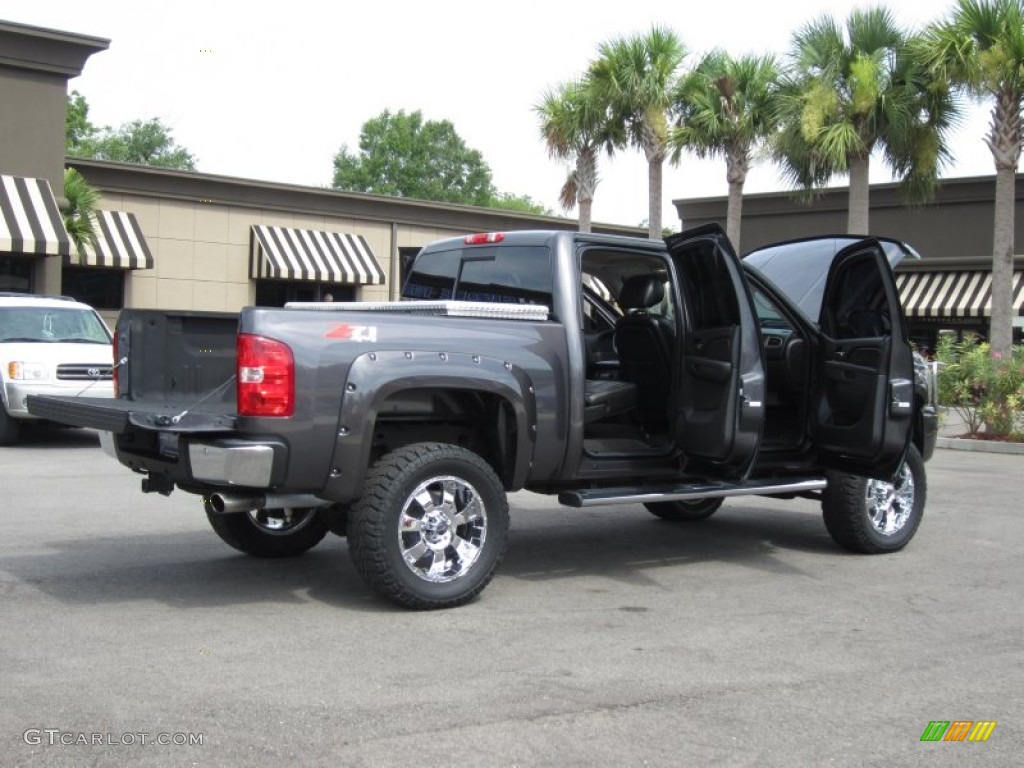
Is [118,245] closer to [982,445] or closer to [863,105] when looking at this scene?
[863,105]

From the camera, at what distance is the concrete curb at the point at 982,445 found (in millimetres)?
16281

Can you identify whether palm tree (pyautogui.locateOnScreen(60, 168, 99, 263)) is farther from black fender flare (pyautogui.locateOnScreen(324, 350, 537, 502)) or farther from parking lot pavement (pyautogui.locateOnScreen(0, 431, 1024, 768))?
black fender flare (pyautogui.locateOnScreen(324, 350, 537, 502))

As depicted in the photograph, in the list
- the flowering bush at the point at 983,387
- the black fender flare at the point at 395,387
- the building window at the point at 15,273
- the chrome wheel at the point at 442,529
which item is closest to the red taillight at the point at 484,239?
the black fender flare at the point at 395,387

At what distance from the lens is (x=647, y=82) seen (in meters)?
24.4

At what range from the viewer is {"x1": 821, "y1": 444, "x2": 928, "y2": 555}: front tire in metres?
7.64

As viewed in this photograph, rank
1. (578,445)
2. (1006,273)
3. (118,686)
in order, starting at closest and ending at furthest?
1. (118,686)
2. (578,445)
3. (1006,273)

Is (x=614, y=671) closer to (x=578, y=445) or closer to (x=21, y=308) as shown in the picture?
(x=578, y=445)

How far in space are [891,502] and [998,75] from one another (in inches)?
569

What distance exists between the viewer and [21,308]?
14.8 m

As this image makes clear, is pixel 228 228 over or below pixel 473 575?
over

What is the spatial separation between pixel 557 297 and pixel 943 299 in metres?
24.0

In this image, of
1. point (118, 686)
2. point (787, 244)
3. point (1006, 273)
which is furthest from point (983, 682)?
point (1006, 273)

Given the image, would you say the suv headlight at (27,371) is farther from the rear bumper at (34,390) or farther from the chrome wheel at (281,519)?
the chrome wheel at (281,519)

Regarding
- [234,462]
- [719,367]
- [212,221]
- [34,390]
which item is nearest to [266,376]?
[234,462]
